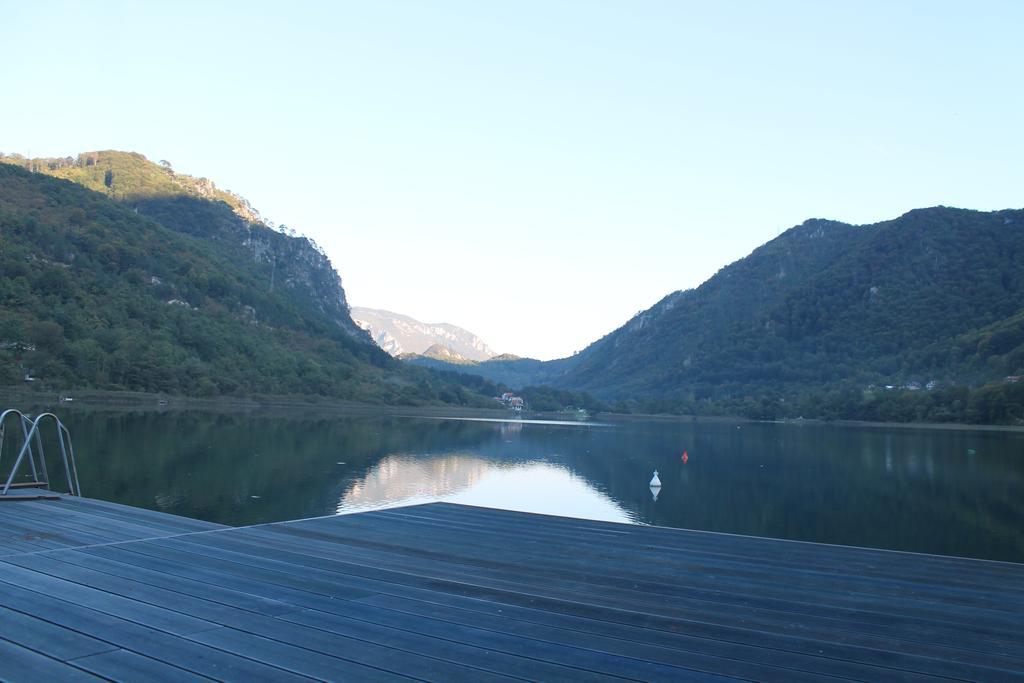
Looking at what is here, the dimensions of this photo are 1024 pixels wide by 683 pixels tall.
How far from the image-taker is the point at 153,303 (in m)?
80.1

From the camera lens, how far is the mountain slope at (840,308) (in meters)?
100

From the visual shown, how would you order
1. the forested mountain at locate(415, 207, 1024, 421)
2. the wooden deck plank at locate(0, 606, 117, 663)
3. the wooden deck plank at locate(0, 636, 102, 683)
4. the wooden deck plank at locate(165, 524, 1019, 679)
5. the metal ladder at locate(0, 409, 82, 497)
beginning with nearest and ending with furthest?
the wooden deck plank at locate(0, 636, 102, 683) → the wooden deck plank at locate(0, 606, 117, 663) → the wooden deck plank at locate(165, 524, 1019, 679) → the metal ladder at locate(0, 409, 82, 497) → the forested mountain at locate(415, 207, 1024, 421)

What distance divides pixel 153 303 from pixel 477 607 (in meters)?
83.4

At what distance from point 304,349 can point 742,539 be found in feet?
335

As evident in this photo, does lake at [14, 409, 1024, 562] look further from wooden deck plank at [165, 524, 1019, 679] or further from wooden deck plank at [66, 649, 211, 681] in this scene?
wooden deck plank at [165, 524, 1019, 679]

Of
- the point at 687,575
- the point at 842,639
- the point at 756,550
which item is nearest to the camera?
the point at 842,639

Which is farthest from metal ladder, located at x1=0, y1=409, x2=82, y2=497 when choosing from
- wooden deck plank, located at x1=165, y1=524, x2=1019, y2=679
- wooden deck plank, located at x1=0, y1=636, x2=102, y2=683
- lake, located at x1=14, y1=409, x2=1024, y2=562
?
wooden deck plank, located at x1=165, y1=524, x2=1019, y2=679

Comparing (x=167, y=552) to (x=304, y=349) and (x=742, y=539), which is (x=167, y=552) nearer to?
(x=742, y=539)

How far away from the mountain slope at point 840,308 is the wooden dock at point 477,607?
307ft

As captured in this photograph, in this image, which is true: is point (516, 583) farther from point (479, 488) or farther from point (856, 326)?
point (856, 326)

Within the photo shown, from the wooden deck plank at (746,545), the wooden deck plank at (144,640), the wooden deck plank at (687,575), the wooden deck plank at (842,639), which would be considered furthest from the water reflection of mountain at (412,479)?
the wooden deck plank at (842,639)

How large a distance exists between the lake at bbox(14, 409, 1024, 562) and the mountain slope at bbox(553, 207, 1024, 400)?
2372 inches

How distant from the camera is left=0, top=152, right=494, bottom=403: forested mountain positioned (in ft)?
207

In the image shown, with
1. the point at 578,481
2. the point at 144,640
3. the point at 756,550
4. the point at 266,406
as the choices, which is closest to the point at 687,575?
the point at 756,550
